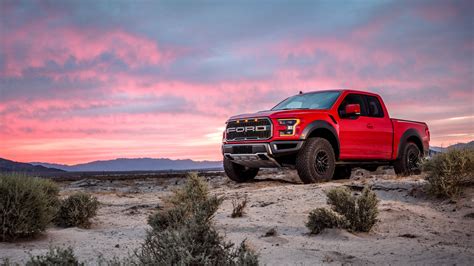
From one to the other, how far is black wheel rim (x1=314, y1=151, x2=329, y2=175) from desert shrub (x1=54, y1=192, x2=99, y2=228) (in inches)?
210

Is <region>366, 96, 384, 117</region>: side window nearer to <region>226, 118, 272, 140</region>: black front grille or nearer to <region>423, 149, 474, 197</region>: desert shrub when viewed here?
<region>423, 149, 474, 197</region>: desert shrub

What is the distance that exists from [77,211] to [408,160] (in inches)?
381

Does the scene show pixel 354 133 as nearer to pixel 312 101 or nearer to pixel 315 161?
pixel 312 101

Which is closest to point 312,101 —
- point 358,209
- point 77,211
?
point 358,209

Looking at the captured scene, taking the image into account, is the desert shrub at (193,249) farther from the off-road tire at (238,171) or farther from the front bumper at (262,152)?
the off-road tire at (238,171)

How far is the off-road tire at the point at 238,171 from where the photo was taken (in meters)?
12.8

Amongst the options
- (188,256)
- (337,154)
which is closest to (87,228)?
(188,256)

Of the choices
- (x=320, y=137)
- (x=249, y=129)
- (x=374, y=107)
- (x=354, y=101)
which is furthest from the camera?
(x=374, y=107)

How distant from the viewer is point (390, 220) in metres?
8.27

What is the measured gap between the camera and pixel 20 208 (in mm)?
7121

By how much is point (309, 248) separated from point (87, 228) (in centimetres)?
407

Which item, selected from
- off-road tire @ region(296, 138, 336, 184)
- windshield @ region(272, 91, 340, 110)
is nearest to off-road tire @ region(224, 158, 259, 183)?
windshield @ region(272, 91, 340, 110)

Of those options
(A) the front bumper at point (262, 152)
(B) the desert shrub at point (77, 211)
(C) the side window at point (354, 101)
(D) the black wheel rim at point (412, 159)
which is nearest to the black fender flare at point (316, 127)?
(A) the front bumper at point (262, 152)

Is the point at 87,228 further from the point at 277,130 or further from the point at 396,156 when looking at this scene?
the point at 396,156
